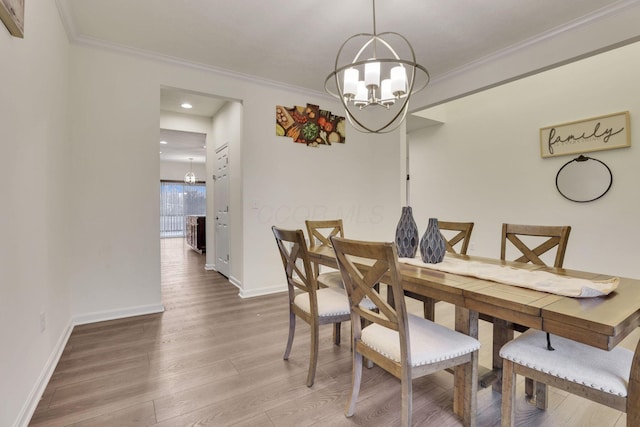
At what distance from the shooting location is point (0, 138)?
130cm

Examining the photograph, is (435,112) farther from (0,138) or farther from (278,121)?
(0,138)

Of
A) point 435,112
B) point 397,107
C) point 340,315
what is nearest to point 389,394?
point 340,315

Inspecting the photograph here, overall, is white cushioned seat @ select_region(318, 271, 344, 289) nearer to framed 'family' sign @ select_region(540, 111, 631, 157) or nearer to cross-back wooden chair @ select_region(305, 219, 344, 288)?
cross-back wooden chair @ select_region(305, 219, 344, 288)

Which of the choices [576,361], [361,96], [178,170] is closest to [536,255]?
[576,361]

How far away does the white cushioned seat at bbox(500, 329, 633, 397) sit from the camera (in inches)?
42.9

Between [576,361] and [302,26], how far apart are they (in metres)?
2.94

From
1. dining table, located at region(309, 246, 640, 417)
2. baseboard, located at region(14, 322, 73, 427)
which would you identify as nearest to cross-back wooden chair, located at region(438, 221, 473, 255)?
dining table, located at region(309, 246, 640, 417)

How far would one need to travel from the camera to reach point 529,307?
3.68 ft

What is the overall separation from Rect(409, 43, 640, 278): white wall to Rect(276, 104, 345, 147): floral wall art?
76.7 inches

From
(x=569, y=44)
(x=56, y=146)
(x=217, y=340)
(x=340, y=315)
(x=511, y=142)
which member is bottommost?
(x=217, y=340)

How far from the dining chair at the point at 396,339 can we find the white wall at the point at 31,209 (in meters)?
1.55

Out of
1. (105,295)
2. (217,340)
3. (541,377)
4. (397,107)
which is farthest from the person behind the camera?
(397,107)

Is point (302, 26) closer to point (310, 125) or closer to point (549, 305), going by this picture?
point (310, 125)

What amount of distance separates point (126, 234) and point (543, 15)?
4.33 m
